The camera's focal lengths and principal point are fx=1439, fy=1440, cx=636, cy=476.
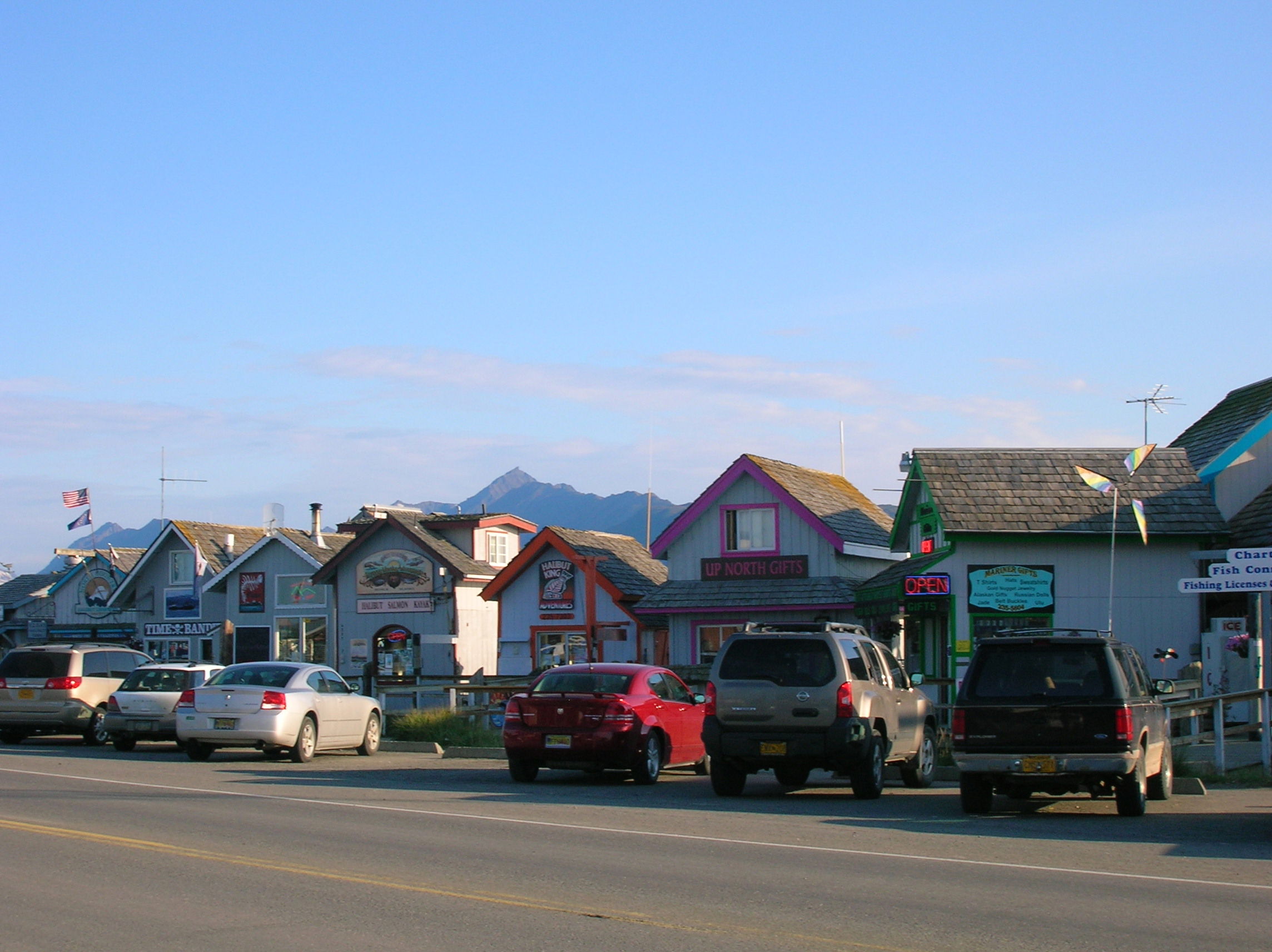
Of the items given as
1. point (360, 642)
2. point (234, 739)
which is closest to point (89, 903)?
point (234, 739)

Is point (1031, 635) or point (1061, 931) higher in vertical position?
point (1031, 635)

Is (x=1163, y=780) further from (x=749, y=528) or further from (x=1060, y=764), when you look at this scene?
(x=749, y=528)

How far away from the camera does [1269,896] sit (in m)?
9.43

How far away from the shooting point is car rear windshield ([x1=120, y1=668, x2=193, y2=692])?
78.8 feet

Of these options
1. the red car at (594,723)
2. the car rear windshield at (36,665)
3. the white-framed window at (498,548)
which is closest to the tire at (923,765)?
the red car at (594,723)

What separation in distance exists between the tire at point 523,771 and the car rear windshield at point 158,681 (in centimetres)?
830

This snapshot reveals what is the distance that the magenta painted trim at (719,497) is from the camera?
33625mm

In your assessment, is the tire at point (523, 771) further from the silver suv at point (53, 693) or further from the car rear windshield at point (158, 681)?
the silver suv at point (53, 693)

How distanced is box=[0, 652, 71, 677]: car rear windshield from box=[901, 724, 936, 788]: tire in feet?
49.3

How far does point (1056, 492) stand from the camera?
27250mm

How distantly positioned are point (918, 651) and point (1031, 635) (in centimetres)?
1755

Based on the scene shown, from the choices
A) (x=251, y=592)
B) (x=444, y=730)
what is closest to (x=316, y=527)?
(x=251, y=592)

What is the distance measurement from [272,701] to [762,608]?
49.4 ft

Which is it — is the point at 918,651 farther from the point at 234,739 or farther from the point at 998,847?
the point at 998,847
